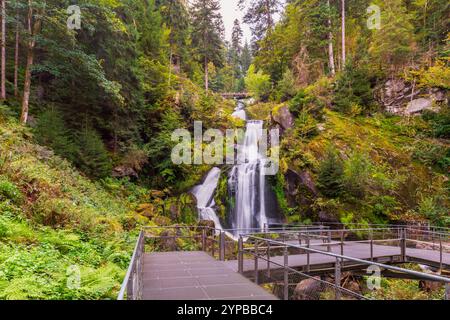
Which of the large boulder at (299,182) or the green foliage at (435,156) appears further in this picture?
the green foliage at (435,156)

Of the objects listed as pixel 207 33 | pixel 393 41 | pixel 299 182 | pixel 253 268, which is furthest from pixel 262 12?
pixel 253 268

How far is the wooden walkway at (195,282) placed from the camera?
561 cm

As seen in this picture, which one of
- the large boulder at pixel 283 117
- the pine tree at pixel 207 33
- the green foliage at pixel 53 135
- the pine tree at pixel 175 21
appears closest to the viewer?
the green foliage at pixel 53 135

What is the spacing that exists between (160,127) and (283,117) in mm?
10715

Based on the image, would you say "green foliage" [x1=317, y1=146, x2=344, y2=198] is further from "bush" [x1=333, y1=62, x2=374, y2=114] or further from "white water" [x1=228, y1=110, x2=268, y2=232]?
"bush" [x1=333, y1=62, x2=374, y2=114]

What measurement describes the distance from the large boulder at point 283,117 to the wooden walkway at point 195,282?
17.7 meters

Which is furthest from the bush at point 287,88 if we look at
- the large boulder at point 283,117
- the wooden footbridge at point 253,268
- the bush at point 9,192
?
the bush at point 9,192

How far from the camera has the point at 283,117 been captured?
83.2ft

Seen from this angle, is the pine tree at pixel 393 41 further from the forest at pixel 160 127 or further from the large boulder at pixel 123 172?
the large boulder at pixel 123 172

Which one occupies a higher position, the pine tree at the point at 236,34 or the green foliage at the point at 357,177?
the pine tree at the point at 236,34

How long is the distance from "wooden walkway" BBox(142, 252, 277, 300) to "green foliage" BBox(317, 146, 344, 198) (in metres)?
11.6

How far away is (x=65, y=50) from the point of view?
16266 millimetres
